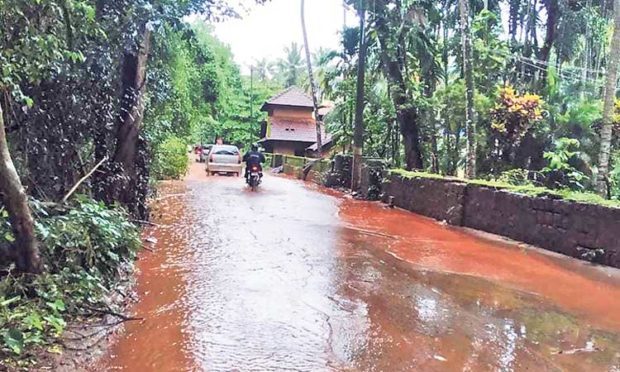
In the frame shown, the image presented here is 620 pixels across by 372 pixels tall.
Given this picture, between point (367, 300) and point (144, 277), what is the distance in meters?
2.64

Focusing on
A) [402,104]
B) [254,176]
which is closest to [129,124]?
[402,104]

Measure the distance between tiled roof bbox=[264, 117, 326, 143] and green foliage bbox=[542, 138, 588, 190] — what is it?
25699 mm

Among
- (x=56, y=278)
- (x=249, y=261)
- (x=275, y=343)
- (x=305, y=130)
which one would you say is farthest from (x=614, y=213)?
(x=305, y=130)

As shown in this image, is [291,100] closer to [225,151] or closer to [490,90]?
[225,151]

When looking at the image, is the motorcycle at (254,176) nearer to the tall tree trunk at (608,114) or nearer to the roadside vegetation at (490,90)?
the roadside vegetation at (490,90)

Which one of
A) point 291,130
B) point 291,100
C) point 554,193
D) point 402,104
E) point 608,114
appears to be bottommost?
point 554,193

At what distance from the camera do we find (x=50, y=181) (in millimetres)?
6652

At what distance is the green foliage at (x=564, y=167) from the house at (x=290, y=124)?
25.3 meters

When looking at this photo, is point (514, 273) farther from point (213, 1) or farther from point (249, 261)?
point (213, 1)

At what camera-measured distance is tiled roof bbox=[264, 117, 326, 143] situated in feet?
131

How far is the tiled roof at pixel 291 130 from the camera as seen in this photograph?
4000 centimetres

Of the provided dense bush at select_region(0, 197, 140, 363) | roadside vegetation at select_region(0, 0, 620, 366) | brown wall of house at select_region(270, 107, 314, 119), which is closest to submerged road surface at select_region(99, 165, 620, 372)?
dense bush at select_region(0, 197, 140, 363)

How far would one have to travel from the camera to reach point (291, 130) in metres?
40.5

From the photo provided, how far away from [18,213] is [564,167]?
1323 cm
